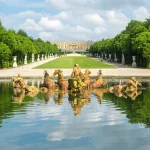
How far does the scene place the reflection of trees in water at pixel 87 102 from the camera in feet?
52.4

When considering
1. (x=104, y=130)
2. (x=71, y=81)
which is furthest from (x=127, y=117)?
(x=71, y=81)

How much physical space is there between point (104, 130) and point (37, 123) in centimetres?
263

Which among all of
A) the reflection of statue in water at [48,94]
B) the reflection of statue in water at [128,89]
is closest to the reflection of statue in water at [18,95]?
the reflection of statue in water at [48,94]

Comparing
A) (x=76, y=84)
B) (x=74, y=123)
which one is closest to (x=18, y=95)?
(x=76, y=84)

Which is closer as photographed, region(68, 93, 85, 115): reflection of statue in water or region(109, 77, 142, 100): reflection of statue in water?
region(68, 93, 85, 115): reflection of statue in water

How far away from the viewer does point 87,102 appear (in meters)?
19.8

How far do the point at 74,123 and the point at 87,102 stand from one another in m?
5.58

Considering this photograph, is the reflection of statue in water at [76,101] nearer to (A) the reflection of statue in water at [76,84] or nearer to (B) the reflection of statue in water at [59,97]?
(B) the reflection of statue in water at [59,97]

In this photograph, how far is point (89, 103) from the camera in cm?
1942

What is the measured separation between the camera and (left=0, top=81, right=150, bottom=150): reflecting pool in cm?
1149

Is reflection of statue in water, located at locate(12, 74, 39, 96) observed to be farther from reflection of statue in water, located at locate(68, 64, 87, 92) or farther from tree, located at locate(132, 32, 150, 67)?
tree, located at locate(132, 32, 150, 67)

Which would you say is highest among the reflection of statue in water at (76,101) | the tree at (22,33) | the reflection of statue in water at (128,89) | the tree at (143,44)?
the tree at (22,33)

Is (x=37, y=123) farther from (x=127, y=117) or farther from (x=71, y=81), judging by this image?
(x=71, y=81)

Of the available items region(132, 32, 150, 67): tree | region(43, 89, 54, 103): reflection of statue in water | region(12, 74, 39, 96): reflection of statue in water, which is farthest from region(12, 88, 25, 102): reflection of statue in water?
region(132, 32, 150, 67): tree
